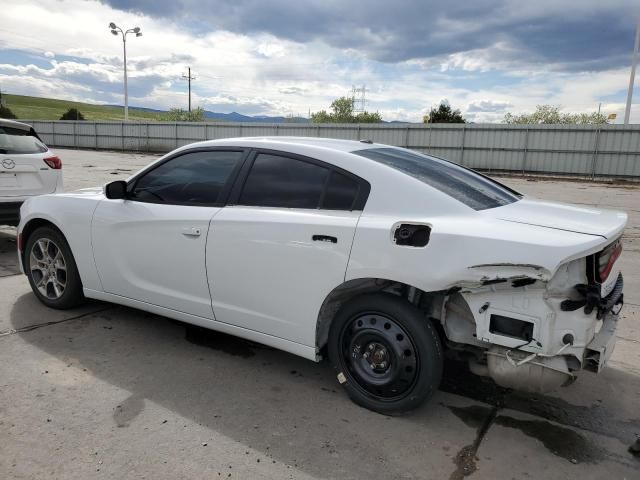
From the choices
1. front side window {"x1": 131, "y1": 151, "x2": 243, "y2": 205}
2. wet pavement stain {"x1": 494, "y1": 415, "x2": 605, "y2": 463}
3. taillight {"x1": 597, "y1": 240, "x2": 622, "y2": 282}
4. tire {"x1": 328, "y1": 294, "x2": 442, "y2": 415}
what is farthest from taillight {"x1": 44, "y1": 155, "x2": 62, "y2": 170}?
taillight {"x1": 597, "y1": 240, "x2": 622, "y2": 282}

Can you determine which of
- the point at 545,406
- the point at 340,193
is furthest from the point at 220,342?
the point at 545,406

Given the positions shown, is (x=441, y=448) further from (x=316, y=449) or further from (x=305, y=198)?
(x=305, y=198)

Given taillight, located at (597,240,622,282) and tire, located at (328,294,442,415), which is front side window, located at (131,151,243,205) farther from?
taillight, located at (597,240,622,282)

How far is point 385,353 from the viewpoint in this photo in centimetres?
282

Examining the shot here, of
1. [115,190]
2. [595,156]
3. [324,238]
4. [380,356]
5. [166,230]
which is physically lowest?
[380,356]

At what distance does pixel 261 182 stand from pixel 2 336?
7.92ft

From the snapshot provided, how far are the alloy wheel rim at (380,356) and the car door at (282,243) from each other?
0.26 m

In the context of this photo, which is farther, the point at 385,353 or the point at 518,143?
the point at 518,143

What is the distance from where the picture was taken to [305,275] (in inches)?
115

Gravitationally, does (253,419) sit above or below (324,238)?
below

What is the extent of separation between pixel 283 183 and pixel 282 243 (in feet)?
1.42

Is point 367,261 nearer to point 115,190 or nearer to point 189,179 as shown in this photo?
point 189,179

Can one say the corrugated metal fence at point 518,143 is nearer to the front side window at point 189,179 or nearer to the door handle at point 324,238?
the front side window at point 189,179

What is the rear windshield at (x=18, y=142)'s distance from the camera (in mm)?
6366
